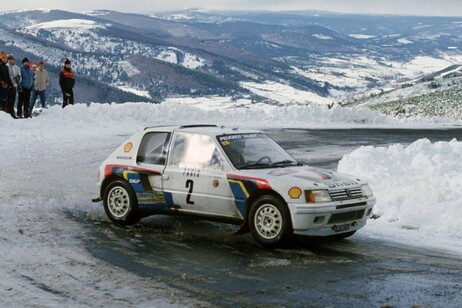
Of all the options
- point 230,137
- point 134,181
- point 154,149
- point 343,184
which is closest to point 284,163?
point 230,137

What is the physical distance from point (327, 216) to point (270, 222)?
0.67m

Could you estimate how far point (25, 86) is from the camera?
79.9 ft

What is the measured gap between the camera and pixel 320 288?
674cm

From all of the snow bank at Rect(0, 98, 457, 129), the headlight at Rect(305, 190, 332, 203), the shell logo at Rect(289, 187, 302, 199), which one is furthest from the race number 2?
the snow bank at Rect(0, 98, 457, 129)

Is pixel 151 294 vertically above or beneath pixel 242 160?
beneath

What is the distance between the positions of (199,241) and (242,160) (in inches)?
45.8

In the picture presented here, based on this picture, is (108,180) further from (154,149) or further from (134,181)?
(154,149)

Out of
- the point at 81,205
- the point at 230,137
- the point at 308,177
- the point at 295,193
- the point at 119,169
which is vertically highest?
the point at 230,137

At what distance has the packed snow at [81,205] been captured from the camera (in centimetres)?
680

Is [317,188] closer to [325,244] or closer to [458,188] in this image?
[325,244]

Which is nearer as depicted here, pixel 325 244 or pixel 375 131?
pixel 325 244

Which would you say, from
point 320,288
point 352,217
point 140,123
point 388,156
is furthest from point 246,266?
point 140,123

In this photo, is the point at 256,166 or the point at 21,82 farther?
the point at 21,82

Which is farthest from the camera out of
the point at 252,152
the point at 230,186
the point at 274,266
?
the point at 252,152
